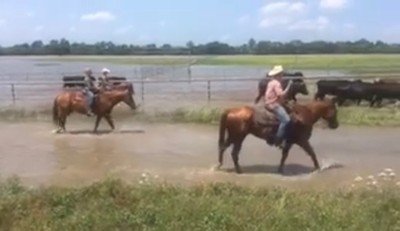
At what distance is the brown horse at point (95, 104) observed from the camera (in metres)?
18.3

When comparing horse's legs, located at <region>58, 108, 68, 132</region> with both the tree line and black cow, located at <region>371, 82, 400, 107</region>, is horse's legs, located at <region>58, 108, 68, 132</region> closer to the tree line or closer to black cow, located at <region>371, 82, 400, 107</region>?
black cow, located at <region>371, 82, 400, 107</region>

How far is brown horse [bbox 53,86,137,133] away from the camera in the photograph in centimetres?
1827

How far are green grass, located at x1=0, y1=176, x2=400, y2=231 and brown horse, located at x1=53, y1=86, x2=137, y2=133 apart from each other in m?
8.56

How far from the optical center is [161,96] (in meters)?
30.5

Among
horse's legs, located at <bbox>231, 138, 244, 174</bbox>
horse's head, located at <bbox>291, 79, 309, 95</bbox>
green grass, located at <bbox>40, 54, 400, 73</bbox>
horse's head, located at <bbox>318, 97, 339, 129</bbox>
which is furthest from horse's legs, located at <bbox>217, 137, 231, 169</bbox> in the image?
green grass, located at <bbox>40, 54, 400, 73</bbox>

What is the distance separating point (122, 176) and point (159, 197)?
3.43 meters

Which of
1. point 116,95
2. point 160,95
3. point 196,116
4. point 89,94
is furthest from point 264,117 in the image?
point 160,95

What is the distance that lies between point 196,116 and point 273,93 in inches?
322

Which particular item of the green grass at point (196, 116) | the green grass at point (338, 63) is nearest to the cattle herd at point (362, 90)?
the green grass at point (196, 116)

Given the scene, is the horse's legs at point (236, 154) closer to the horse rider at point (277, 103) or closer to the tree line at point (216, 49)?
the horse rider at point (277, 103)

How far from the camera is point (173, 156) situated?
14570 millimetres

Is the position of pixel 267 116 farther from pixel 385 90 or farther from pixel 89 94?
pixel 385 90

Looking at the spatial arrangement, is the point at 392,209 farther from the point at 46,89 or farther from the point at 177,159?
the point at 46,89

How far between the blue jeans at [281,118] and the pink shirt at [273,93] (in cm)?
9
